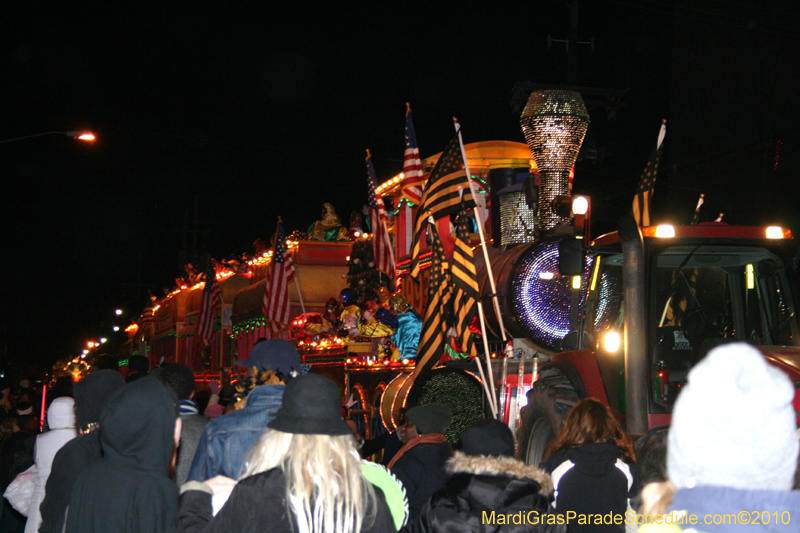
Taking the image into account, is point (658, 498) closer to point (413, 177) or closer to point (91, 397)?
point (91, 397)

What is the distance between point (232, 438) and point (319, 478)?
1.33m

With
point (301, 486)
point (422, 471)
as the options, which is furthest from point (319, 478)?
point (422, 471)

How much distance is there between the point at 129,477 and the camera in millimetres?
3211

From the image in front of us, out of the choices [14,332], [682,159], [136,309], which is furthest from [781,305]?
[136,309]

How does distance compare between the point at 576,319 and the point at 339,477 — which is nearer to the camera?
the point at 339,477

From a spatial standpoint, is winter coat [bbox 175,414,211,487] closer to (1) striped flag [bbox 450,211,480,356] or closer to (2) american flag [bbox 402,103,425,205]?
(1) striped flag [bbox 450,211,480,356]

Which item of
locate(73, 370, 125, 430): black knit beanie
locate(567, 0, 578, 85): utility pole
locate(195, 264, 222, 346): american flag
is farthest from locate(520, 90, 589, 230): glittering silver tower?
locate(195, 264, 222, 346): american flag

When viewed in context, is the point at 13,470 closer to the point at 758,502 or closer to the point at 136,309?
the point at 758,502

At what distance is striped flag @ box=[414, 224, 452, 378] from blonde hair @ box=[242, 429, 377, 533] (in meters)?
7.16

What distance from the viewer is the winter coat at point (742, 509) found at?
80.0 inches

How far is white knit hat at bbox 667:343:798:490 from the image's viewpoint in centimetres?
205

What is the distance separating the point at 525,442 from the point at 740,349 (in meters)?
5.93

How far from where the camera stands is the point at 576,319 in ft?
26.2

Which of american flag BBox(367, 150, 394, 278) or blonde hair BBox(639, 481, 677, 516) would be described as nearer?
blonde hair BBox(639, 481, 677, 516)
